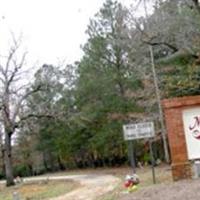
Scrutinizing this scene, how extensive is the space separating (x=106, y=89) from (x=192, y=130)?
2285cm

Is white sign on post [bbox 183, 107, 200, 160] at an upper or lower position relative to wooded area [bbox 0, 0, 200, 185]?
lower

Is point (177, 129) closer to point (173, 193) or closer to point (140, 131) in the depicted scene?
point (173, 193)

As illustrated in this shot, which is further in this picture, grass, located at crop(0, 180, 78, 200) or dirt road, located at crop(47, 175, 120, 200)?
grass, located at crop(0, 180, 78, 200)

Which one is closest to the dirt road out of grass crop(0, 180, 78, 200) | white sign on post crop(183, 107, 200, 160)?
grass crop(0, 180, 78, 200)

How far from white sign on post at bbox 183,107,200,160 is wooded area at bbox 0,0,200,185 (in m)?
4.34

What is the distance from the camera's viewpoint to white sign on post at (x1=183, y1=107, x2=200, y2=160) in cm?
1359

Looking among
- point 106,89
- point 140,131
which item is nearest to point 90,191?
point 140,131

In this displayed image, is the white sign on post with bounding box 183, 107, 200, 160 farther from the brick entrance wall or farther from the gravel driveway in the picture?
the gravel driveway

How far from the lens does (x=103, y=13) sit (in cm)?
3650

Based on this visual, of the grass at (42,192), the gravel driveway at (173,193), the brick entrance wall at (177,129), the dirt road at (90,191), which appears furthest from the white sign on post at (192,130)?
the grass at (42,192)

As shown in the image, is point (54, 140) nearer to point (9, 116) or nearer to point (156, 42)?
point (9, 116)

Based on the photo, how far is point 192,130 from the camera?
537 inches

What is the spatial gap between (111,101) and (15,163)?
Answer: 18.5m

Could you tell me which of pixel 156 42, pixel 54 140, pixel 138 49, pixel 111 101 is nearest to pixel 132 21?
pixel 156 42
